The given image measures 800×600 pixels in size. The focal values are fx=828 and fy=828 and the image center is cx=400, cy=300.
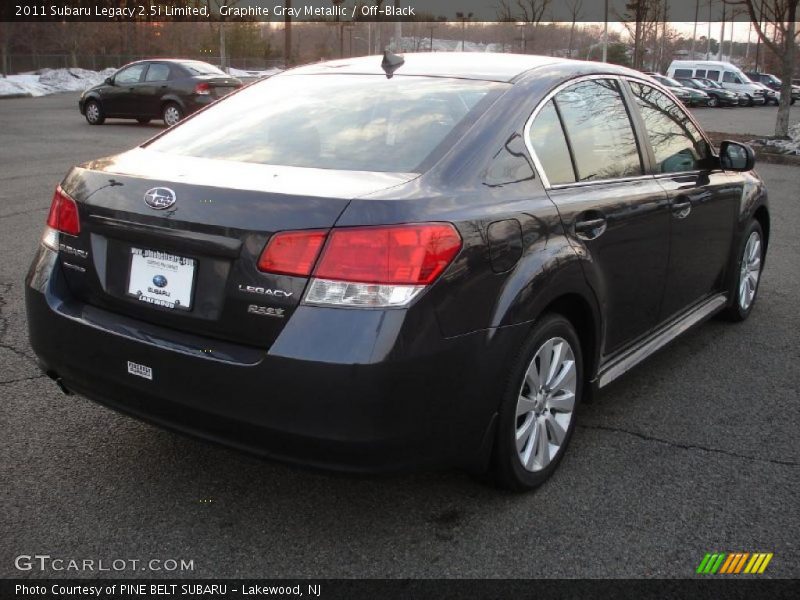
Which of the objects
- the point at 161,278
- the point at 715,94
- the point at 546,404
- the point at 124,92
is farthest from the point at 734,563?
the point at 715,94

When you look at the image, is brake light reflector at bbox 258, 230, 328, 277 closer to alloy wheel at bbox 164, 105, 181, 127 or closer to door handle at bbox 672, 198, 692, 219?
door handle at bbox 672, 198, 692, 219

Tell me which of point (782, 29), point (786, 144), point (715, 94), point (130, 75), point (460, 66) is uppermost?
point (782, 29)

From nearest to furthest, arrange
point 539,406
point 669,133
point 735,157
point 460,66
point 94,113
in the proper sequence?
point 539,406 < point 460,66 < point 669,133 < point 735,157 < point 94,113

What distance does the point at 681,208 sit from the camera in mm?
4090

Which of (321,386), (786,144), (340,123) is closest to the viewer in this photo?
(321,386)

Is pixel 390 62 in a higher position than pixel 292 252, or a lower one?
higher

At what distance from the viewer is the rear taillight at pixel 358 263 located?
2.46 meters

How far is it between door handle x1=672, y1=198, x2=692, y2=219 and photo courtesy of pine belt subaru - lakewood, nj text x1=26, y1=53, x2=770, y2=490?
8.3 inches

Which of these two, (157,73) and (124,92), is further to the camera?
(124,92)

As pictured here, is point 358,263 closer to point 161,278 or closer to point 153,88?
point 161,278

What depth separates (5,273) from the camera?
20.2ft

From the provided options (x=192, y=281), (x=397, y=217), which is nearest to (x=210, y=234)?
(x=192, y=281)

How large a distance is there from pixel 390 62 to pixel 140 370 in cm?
182

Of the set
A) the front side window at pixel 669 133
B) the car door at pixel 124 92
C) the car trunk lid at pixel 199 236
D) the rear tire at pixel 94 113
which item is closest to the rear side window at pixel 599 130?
the front side window at pixel 669 133
